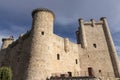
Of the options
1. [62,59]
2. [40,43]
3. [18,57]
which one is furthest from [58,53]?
[18,57]

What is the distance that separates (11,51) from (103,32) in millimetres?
18436

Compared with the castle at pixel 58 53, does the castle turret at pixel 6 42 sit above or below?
above

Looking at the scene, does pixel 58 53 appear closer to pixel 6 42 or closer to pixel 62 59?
pixel 62 59

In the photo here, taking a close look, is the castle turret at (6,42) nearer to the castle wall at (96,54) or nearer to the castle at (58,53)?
the castle at (58,53)

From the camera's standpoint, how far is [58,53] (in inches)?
1174

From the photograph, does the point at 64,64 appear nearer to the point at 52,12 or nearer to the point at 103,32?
the point at 52,12

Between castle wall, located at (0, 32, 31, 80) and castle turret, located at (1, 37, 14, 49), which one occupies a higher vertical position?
castle turret, located at (1, 37, 14, 49)

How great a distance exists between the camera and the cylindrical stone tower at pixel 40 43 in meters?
25.7

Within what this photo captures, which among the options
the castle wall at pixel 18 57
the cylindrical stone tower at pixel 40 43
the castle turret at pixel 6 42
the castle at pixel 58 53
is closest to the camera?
the cylindrical stone tower at pixel 40 43

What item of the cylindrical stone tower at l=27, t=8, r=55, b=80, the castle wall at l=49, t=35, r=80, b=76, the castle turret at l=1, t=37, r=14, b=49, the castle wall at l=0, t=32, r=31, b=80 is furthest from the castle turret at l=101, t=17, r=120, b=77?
the castle turret at l=1, t=37, r=14, b=49

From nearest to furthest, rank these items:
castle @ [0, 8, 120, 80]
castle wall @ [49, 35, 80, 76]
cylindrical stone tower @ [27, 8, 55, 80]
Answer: cylindrical stone tower @ [27, 8, 55, 80] < castle @ [0, 8, 120, 80] < castle wall @ [49, 35, 80, 76]

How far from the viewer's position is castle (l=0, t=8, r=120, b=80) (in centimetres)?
2683

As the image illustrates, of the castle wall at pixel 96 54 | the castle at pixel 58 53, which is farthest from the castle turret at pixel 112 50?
the castle wall at pixel 96 54

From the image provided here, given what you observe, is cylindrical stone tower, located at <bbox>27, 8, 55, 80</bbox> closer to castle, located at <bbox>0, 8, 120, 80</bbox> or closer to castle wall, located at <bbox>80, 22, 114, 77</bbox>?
castle, located at <bbox>0, 8, 120, 80</bbox>
